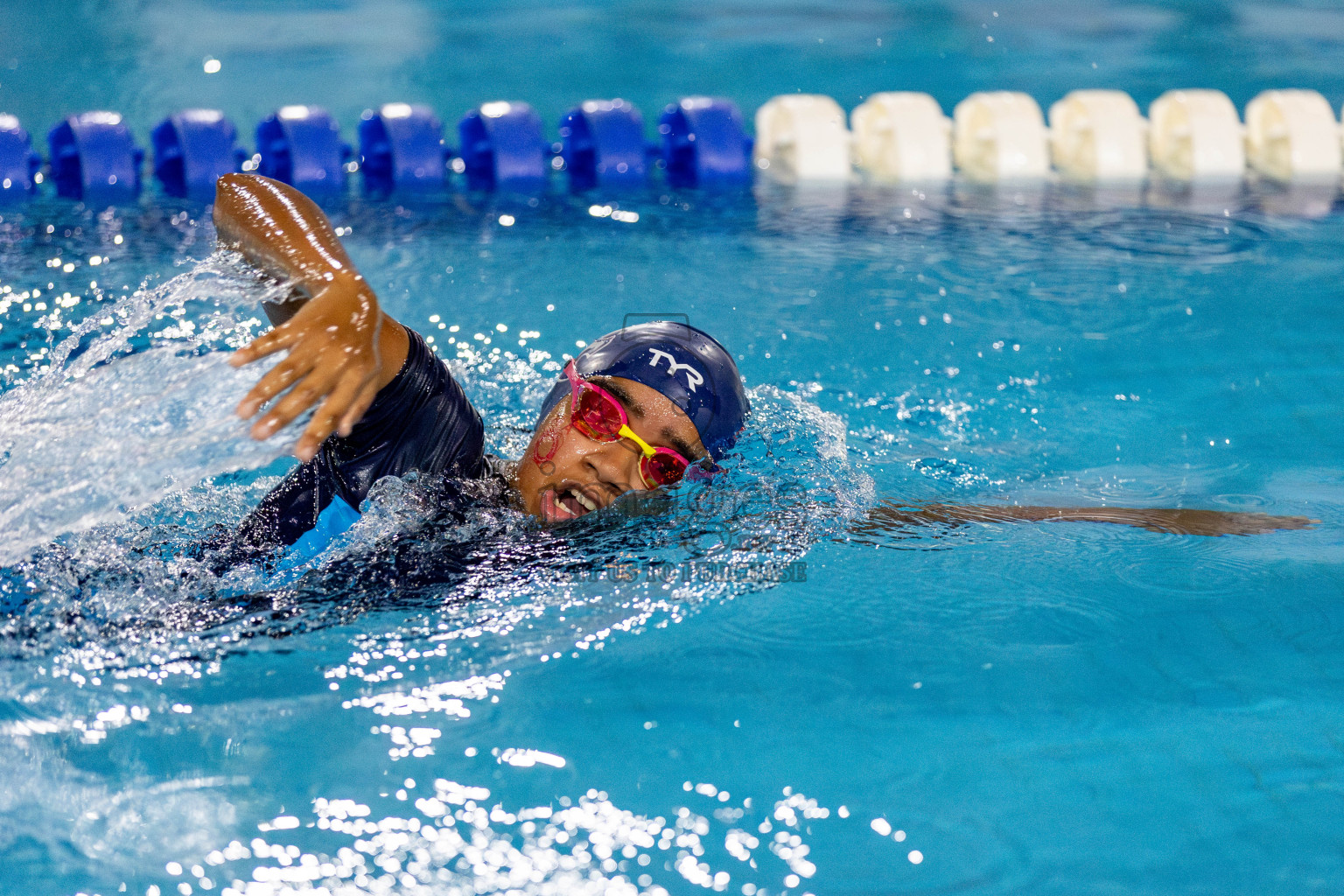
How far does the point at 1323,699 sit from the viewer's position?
2291 mm

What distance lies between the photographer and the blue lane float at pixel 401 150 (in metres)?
6.43

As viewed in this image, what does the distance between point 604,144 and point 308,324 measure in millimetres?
4919

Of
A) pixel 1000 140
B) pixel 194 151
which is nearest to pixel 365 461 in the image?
pixel 194 151

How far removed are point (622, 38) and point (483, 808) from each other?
29.0 ft

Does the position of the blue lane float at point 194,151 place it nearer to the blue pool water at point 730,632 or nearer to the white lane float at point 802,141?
the blue pool water at point 730,632

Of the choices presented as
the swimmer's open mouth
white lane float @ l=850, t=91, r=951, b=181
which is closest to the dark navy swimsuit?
the swimmer's open mouth

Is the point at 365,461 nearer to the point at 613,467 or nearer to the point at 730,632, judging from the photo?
the point at 613,467

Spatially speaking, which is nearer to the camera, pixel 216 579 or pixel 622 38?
pixel 216 579

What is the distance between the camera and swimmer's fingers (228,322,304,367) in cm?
187

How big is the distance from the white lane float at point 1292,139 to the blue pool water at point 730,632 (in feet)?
8.38

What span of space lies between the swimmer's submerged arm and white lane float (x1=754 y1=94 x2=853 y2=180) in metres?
3.93

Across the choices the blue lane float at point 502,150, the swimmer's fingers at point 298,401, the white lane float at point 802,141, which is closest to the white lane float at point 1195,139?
the white lane float at point 802,141

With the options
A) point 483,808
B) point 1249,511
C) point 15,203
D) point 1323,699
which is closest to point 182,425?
point 483,808

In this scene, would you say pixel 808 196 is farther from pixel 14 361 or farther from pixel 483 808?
pixel 483 808
